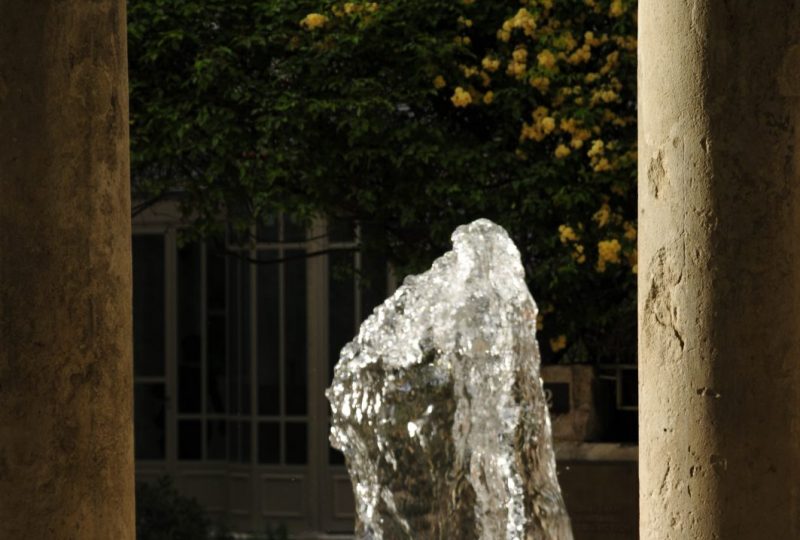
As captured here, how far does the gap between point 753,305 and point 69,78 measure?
194 cm

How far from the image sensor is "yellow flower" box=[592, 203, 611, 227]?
8.82m

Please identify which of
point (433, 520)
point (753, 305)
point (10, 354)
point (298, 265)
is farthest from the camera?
point (298, 265)

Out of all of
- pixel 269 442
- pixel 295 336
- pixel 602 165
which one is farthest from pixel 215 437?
pixel 602 165

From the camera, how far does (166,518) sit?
1108 centimetres

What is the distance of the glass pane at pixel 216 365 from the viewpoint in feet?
45.4

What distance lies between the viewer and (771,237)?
3.85m

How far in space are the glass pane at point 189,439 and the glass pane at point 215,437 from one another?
9 cm

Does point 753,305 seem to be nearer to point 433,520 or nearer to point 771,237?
point 771,237

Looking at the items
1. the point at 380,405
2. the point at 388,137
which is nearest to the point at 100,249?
the point at 380,405

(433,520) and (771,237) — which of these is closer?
(771,237)

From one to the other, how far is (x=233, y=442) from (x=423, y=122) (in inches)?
196

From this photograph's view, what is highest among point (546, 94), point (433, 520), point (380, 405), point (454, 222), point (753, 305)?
point (546, 94)

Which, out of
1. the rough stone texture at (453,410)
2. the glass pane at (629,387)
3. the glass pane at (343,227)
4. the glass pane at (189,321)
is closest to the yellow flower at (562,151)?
the glass pane at (629,387)

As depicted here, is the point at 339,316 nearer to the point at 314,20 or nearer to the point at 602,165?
the point at 314,20
